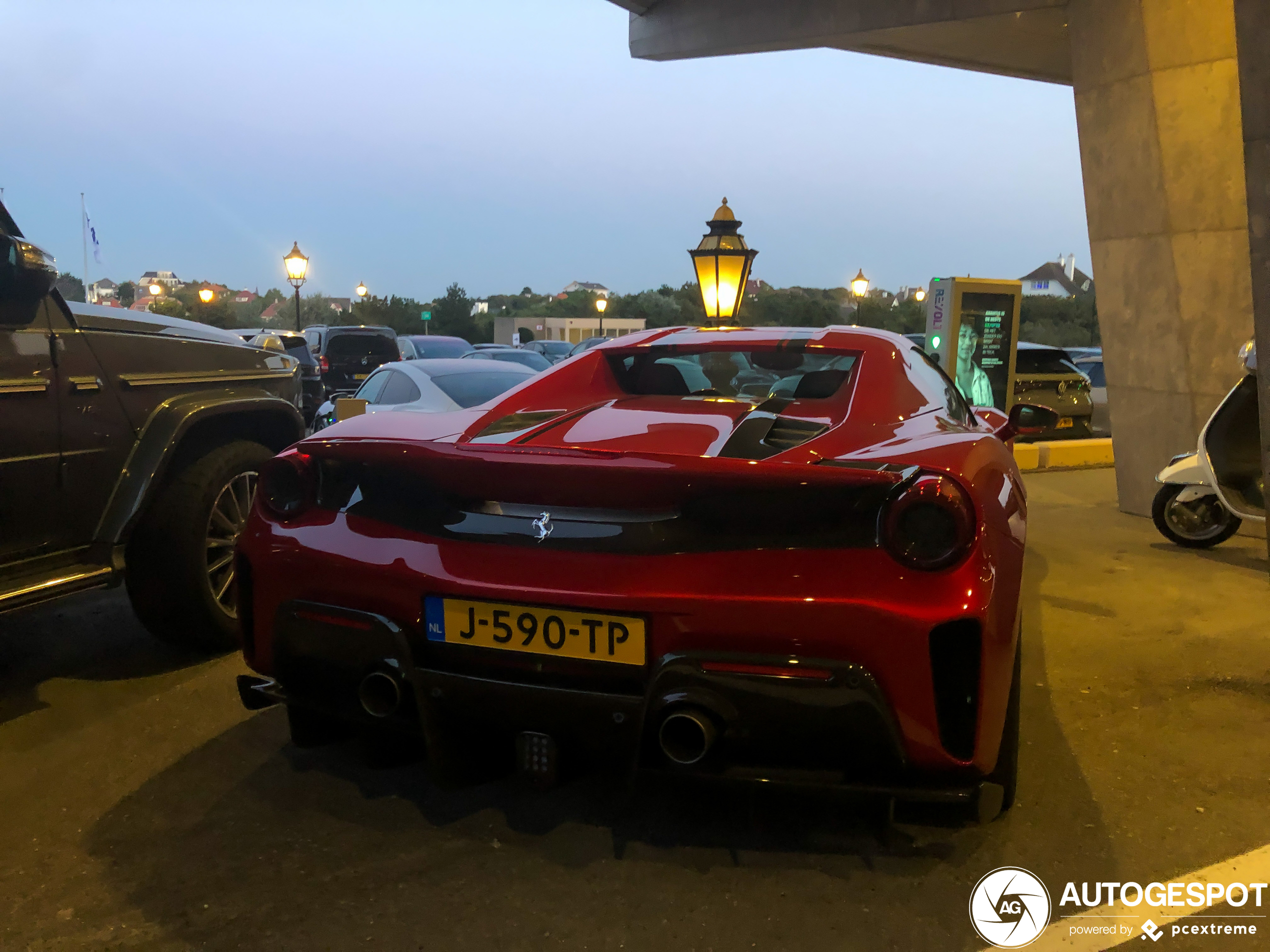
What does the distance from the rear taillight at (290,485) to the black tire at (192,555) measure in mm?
1178

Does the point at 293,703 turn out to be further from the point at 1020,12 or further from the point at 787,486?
the point at 1020,12

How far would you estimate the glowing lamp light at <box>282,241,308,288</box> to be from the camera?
2480 cm

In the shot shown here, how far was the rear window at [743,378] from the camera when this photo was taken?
3150 mm

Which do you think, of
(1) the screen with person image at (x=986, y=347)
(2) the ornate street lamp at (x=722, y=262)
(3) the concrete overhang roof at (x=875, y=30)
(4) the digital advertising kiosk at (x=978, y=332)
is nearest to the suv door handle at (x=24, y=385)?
(2) the ornate street lamp at (x=722, y=262)

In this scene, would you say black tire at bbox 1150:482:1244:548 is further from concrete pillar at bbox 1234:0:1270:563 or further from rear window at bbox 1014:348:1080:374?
rear window at bbox 1014:348:1080:374

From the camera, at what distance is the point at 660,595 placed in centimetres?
215

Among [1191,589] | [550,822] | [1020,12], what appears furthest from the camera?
[1020,12]

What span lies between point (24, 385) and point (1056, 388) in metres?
12.7

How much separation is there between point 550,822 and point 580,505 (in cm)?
96

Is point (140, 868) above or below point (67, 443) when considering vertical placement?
below

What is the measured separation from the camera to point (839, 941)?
214 cm

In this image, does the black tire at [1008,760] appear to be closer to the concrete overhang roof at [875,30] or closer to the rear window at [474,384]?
the rear window at [474,384]

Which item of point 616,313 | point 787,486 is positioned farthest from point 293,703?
point 616,313

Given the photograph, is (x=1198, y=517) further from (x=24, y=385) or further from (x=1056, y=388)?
(x=1056, y=388)
